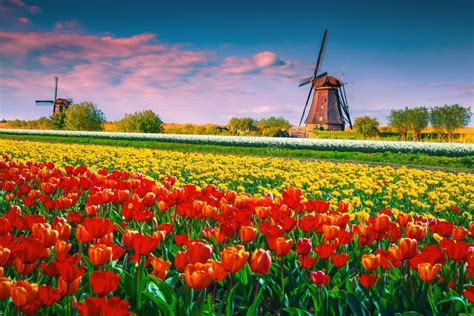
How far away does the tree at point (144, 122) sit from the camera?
54344 mm

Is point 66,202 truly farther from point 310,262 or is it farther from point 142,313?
point 310,262

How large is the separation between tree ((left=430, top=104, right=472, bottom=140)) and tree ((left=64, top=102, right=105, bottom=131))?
1633 inches

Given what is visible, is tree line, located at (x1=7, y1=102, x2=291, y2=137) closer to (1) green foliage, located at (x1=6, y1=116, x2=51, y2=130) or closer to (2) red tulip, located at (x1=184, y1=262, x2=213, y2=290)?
(1) green foliage, located at (x1=6, y1=116, x2=51, y2=130)

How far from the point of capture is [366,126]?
44531 millimetres

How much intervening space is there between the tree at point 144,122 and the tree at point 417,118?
93.2 ft

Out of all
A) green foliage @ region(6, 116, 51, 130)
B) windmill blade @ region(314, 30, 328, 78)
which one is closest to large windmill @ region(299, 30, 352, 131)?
windmill blade @ region(314, 30, 328, 78)

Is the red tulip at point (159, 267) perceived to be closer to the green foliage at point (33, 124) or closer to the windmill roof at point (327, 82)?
the windmill roof at point (327, 82)

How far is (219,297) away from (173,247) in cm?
50

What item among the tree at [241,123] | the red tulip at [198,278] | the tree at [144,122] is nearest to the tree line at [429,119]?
the tree at [241,123]

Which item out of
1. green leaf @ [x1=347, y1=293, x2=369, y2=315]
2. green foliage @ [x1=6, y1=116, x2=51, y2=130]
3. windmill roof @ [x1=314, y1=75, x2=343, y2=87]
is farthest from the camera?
green foliage @ [x1=6, y1=116, x2=51, y2=130]

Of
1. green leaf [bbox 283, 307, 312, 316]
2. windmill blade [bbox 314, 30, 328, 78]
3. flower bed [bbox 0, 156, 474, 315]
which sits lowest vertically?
green leaf [bbox 283, 307, 312, 316]

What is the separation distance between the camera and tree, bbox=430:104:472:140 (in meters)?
54.3

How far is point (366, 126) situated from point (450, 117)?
16461 mm

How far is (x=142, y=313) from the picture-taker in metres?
2.16
